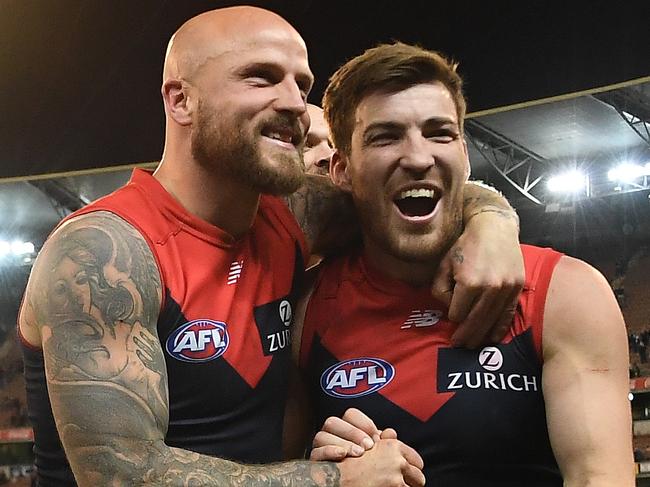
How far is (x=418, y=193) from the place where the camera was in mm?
1379

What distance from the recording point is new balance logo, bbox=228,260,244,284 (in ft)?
4.49

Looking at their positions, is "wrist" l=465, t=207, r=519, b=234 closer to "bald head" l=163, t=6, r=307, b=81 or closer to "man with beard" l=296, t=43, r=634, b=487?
"man with beard" l=296, t=43, r=634, b=487

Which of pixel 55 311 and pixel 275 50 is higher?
pixel 275 50

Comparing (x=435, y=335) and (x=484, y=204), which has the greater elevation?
(x=484, y=204)

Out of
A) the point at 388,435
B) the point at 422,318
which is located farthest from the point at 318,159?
the point at 388,435

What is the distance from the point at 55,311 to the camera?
1.13m

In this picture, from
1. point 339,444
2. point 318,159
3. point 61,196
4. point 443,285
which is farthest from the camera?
point 61,196

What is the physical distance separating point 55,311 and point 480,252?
631 millimetres

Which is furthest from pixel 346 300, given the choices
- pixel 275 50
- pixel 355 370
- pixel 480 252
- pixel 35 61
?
pixel 35 61

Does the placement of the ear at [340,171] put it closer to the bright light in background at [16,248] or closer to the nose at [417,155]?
the nose at [417,155]

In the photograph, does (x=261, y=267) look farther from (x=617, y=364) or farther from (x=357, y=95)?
(x=617, y=364)

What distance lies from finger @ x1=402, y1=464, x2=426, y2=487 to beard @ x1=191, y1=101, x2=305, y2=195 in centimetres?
49

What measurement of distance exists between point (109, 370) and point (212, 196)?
0.40 meters

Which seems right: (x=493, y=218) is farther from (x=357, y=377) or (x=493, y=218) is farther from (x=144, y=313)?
(x=144, y=313)
